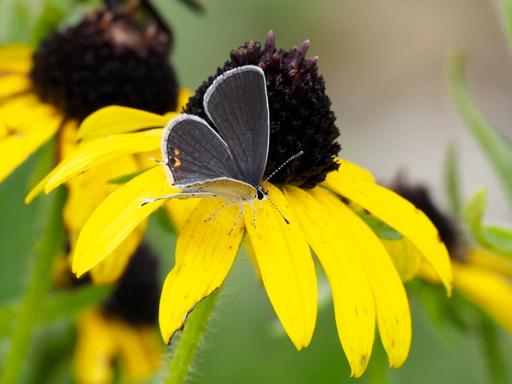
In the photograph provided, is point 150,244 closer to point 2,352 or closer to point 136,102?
point 2,352

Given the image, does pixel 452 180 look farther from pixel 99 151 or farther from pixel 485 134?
pixel 99 151

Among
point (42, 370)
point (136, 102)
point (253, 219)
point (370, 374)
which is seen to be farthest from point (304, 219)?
point (42, 370)

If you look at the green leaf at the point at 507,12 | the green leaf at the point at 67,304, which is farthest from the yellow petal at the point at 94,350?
the green leaf at the point at 507,12

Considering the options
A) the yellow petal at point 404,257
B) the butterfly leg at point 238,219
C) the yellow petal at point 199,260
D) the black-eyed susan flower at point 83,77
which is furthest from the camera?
the black-eyed susan flower at point 83,77

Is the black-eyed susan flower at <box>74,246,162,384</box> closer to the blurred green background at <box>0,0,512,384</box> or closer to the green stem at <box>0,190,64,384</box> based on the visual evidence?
the blurred green background at <box>0,0,512,384</box>

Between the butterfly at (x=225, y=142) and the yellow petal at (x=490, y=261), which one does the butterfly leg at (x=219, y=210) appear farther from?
the yellow petal at (x=490, y=261)

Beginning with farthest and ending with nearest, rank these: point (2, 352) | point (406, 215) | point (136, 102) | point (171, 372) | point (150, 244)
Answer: point (150, 244)
point (2, 352)
point (136, 102)
point (406, 215)
point (171, 372)

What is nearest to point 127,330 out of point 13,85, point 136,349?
point 136,349
